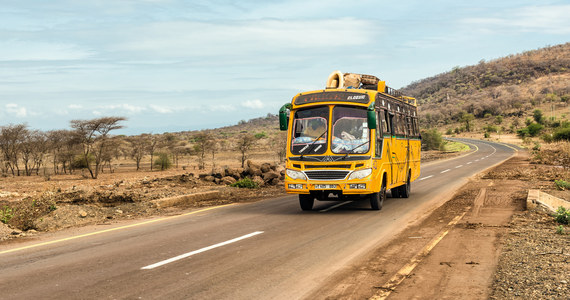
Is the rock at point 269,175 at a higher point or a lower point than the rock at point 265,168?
lower

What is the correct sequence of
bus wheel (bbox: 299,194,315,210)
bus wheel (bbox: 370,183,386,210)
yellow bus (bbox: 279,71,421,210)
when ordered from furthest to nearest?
bus wheel (bbox: 299,194,315,210), bus wheel (bbox: 370,183,386,210), yellow bus (bbox: 279,71,421,210)

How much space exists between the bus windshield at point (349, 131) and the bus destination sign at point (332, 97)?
0.73 ft

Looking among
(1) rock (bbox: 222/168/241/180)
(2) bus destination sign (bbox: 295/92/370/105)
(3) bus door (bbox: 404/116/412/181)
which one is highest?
(2) bus destination sign (bbox: 295/92/370/105)

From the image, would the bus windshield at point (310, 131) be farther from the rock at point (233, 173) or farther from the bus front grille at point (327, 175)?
the rock at point (233, 173)

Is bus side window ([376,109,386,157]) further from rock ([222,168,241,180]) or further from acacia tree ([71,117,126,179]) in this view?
acacia tree ([71,117,126,179])

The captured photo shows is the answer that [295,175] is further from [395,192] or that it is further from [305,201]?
[395,192]

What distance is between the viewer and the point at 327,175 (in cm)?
1250

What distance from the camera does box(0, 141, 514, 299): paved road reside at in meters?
6.13

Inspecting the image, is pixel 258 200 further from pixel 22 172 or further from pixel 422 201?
pixel 22 172

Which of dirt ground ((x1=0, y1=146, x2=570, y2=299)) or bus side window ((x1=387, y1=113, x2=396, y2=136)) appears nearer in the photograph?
dirt ground ((x1=0, y1=146, x2=570, y2=299))

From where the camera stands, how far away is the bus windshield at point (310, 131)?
41.8 ft

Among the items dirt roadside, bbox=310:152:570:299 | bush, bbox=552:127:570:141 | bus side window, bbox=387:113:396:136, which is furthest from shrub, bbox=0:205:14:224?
bush, bbox=552:127:570:141

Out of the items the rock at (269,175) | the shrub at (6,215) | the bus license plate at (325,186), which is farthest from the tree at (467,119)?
the shrub at (6,215)

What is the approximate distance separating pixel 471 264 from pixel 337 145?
18.9 feet
